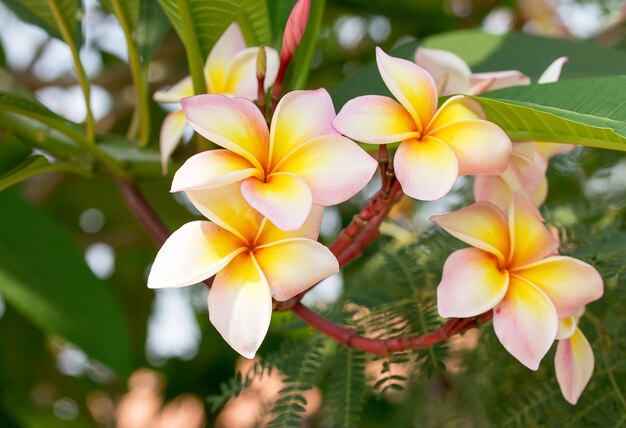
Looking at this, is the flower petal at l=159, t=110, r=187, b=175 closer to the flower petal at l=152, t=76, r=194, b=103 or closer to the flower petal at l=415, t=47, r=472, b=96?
the flower petal at l=152, t=76, r=194, b=103

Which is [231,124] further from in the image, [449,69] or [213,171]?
[449,69]

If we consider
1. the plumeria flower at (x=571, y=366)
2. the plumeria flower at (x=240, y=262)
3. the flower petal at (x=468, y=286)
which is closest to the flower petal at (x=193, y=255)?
the plumeria flower at (x=240, y=262)

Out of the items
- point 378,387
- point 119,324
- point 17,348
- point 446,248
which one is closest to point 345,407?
point 378,387

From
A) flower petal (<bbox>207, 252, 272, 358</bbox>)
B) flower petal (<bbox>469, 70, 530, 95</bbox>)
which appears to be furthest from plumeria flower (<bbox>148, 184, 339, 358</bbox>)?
flower petal (<bbox>469, 70, 530, 95</bbox>)

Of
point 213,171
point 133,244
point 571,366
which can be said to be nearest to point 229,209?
point 213,171

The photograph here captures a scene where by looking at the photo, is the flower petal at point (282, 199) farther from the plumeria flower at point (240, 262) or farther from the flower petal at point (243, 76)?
the flower petal at point (243, 76)

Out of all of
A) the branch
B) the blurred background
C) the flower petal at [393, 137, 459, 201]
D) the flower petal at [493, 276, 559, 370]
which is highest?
the flower petal at [393, 137, 459, 201]
